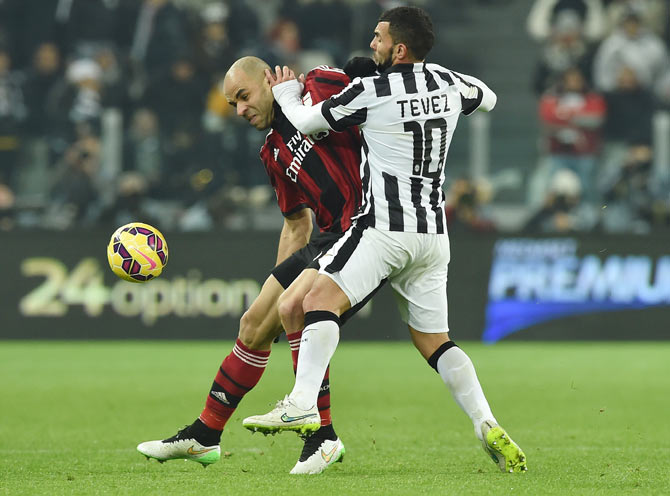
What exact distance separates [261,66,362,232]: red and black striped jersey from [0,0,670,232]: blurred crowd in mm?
8422

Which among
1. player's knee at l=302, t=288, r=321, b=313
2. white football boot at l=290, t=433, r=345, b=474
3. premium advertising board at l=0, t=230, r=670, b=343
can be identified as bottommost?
premium advertising board at l=0, t=230, r=670, b=343

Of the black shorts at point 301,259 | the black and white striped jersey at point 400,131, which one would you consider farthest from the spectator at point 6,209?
the black and white striped jersey at point 400,131

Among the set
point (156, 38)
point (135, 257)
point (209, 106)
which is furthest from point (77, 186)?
point (135, 257)

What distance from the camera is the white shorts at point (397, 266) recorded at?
5406mm

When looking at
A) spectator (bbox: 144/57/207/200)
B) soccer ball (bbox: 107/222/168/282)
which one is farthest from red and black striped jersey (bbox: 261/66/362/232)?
spectator (bbox: 144/57/207/200)

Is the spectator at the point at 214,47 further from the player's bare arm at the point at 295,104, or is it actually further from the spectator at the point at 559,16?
the player's bare arm at the point at 295,104

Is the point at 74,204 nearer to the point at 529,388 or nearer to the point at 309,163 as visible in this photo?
the point at 529,388

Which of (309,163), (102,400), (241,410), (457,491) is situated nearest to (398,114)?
(309,163)

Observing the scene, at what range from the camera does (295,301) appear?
556cm

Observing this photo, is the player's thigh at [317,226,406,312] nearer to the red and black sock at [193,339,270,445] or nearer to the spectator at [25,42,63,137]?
the red and black sock at [193,339,270,445]

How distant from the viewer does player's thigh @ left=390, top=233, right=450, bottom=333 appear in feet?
18.2

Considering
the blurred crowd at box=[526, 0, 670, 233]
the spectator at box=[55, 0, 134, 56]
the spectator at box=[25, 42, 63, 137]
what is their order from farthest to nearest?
1. the spectator at box=[55, 0, 134, 56]
2. the spectator at box=[25, 42, 63, 137]
3. the blurred crowd at box=[526, 0, 670, 233]

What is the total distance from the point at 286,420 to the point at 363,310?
27.6 feet

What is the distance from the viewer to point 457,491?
4914mm
